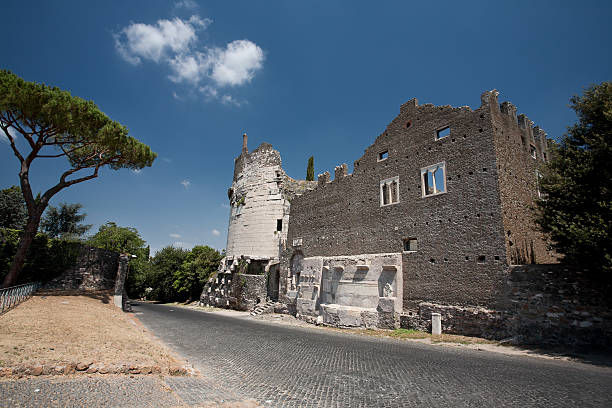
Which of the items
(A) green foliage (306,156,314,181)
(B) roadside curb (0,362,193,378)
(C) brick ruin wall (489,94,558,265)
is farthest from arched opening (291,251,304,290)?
(B) roadside curb (0,362,193,378)

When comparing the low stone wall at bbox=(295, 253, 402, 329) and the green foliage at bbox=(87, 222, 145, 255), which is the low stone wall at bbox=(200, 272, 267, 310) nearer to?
the low stone wall at bbox=(295, 253, 402, 329)

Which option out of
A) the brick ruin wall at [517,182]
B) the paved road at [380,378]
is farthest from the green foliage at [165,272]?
the brick ruin wall at [517,182]

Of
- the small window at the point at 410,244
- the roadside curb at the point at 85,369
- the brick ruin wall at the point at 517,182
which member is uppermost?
the brick ruin wall at the point at 517,182

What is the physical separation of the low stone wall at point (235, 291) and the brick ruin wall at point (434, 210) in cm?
779

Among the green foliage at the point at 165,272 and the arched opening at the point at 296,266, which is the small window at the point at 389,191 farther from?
the green foliage at the point at 165,272

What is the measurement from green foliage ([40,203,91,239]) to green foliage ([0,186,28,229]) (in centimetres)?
1399

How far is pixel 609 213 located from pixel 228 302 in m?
25.3

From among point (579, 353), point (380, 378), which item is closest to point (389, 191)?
point (579, 353)

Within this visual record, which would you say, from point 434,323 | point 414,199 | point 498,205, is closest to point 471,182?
point 498,205

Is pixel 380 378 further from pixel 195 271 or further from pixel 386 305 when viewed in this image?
pixel 195 271

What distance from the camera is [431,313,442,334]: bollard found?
13.0m

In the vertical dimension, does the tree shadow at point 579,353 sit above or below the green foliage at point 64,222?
below

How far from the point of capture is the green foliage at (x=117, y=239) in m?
47.2

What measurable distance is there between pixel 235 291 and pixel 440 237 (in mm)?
18382
